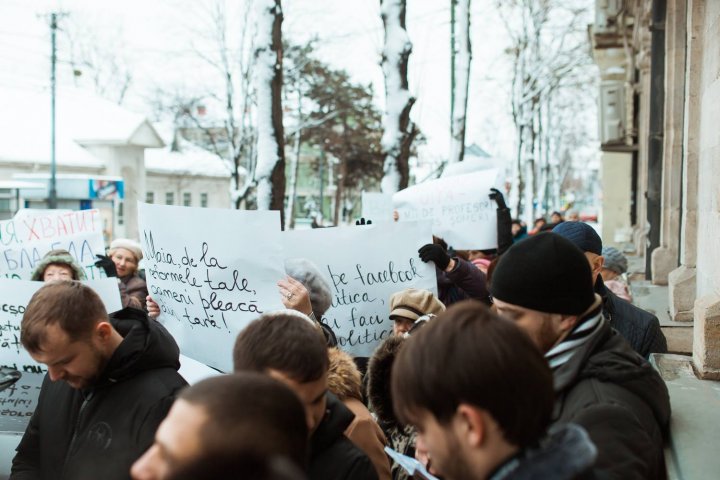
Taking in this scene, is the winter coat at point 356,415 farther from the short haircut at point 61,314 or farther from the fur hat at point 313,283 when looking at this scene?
the fur hat at point 313,283

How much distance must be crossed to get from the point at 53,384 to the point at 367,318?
2.47 meters

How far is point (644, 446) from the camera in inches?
80.9

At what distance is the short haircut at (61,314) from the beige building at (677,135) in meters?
2.96

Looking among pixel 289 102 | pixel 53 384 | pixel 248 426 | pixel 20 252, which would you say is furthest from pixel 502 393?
pixel 289 102

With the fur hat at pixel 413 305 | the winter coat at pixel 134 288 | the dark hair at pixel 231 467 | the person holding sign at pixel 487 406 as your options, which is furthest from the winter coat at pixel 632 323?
the winter coat at pixel 134 288

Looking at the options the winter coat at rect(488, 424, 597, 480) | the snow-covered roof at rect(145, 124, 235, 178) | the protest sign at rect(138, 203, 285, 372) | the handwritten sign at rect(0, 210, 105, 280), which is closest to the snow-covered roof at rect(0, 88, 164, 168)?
the snow-covered roof at rect(145, 124, 235, 178)

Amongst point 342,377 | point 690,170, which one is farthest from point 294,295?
point 690,170

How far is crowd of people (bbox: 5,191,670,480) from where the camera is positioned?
1490 millimetres

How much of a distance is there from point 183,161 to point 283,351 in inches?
2060

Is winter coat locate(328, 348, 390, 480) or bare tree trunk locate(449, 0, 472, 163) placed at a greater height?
bare tree trunk locate(449, 0, 472, 163)

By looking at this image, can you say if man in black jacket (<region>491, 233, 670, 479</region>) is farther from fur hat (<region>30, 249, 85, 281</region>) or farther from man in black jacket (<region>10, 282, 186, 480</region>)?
fur hat (<region>30, 249, 85, 281</region>)

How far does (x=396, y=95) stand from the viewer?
13164 mm

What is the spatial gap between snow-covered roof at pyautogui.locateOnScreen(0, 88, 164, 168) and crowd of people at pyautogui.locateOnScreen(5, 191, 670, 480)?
37.1 m

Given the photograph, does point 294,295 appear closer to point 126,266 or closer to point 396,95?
point 126,266
